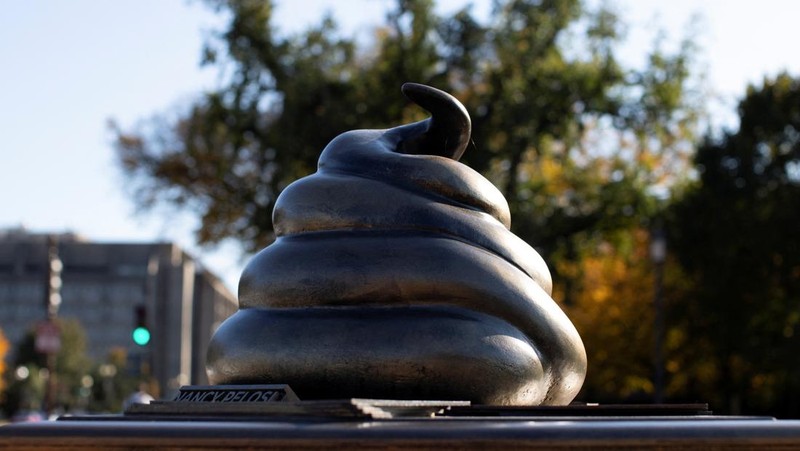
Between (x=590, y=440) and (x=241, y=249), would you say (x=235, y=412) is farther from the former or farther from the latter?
(x=241, y=249)

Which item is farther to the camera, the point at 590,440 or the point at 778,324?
the point at 778,324

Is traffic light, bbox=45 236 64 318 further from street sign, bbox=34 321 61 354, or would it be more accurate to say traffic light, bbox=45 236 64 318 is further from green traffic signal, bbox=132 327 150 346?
A: green traffic signal, bbox=132 327 150 346

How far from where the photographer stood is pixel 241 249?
35062 millimetres

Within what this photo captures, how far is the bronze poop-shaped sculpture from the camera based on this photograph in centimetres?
716

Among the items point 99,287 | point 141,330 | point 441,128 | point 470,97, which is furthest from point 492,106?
point 99,287

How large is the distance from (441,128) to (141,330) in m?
12.4

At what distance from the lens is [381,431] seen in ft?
18.3

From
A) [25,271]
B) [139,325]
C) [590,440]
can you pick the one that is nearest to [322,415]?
[590,440]

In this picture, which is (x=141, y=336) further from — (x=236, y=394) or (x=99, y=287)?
(x=99, y=287)

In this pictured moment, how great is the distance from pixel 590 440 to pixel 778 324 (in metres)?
29.3

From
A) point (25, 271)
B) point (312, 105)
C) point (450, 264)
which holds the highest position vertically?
point (312, 105)

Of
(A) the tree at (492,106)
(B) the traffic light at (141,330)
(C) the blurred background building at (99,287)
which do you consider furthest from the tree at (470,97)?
(C) the blurred background building at (99,287)

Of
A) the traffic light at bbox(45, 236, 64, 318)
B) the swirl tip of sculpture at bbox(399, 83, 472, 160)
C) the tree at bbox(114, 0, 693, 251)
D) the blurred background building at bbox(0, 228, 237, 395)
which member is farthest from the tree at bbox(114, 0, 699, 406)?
the blurred background building at bbox(0, 228, 237, 395)

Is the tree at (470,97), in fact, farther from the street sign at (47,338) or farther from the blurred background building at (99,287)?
the blurred background building at (99,287)
